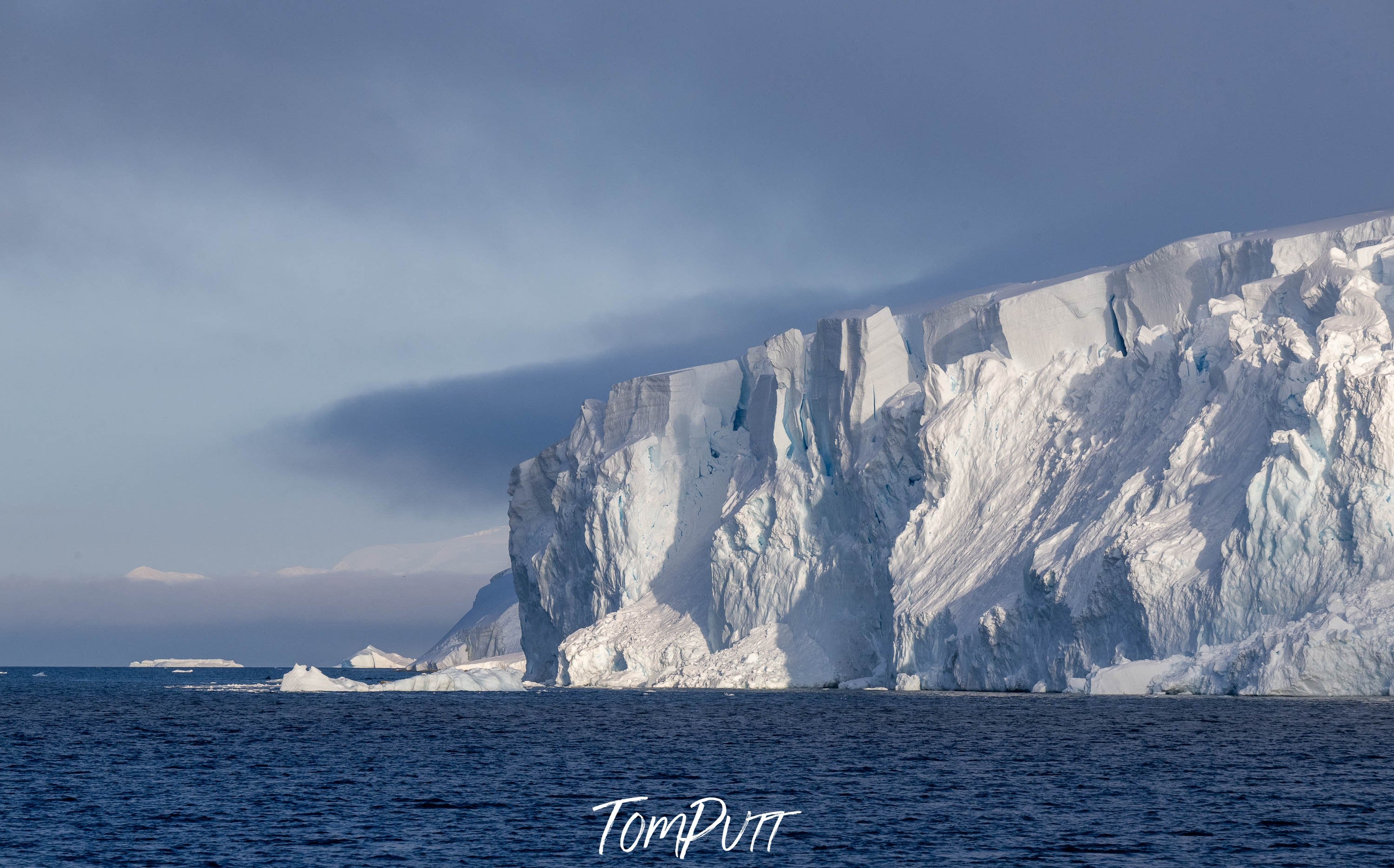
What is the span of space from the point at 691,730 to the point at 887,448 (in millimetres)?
20130

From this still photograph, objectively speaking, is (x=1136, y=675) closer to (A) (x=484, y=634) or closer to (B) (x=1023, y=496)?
(B) (x=1023, y=496)

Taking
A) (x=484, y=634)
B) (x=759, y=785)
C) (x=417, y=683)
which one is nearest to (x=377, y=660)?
(x=484, y=634)

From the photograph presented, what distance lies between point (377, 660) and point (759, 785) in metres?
103

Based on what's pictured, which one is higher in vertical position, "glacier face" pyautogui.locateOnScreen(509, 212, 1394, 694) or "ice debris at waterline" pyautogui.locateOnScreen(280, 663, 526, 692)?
"glacier face" pyautogui.locateOnScreen(509, 212, 1394, 694)

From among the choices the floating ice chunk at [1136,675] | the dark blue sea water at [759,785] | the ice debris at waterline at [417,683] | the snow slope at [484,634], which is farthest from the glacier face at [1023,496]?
the snow slope at [484,634]

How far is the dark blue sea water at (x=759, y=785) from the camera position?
17.2m

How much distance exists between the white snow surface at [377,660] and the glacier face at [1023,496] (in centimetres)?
5418

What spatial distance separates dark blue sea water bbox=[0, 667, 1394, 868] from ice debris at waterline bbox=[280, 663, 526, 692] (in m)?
19.9

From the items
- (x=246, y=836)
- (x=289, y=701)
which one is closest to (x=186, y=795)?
(x=246, y=836)

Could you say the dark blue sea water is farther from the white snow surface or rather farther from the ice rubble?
the white snow surface

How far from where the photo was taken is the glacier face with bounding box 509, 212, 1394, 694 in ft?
115

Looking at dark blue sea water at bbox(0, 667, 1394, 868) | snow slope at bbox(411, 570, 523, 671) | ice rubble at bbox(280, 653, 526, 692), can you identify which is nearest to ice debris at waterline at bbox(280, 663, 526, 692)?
ice rubble at bbox(280, 653, 526, 692)

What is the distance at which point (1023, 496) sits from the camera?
154 feet

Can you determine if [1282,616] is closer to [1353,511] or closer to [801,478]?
[1353,511]
